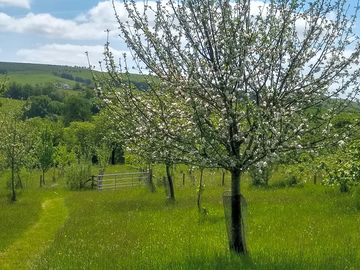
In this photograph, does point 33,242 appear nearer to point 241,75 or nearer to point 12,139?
point 241,75

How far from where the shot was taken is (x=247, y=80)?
11.6m

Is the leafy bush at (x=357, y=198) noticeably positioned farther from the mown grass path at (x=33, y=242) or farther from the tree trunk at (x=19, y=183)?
the tree trunk at (x=19, y=183)

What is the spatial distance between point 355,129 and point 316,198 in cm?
1652

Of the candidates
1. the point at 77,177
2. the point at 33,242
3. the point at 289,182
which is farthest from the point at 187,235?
the point at 77,177

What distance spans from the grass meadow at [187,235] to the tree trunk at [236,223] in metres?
0.31

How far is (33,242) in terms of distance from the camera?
2047cm

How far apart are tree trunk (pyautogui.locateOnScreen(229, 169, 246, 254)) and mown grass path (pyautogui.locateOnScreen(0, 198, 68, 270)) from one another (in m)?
6.26

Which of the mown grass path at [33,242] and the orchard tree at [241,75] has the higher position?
the orchard tree at [241,75]

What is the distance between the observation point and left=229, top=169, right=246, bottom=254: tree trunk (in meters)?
13.1

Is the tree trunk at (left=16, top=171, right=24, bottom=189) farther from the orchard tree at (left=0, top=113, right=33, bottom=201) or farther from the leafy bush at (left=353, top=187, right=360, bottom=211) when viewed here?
the leafy bush at (left=353, top=187, right=360, bottom=211)

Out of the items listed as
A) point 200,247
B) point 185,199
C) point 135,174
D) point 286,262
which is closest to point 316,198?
point 185,199

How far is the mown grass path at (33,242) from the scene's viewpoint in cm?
1658

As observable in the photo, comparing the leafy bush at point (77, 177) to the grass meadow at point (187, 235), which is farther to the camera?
the leafy bush at point (77, 177)

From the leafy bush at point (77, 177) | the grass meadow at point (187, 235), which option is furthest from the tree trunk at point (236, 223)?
the leafy bush at point (77, 177)
